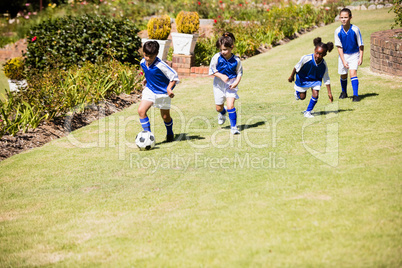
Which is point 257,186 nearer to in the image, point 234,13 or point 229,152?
point 229,152

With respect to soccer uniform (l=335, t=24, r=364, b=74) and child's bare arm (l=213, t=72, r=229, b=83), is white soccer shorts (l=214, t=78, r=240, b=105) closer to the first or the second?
child's bare arm (l=213, t=72, r=229, b=83)

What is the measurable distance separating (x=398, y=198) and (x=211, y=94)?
6786 mm

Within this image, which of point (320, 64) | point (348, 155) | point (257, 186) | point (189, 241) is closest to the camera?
point (189, 241)

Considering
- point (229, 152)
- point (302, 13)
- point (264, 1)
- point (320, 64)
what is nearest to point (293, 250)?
point (229, 152)

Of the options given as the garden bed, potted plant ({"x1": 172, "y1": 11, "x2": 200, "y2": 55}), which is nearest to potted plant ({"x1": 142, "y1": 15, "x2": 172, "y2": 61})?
potted plant ({"x1": 172, "y1": 11, "x2": 200, "y2": 55})

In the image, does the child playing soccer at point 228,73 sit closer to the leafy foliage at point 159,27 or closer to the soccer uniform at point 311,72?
the soccer uniform at point 311,72

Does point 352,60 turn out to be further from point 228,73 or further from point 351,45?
point 228,73

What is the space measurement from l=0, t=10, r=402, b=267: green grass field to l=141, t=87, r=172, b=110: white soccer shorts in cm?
67

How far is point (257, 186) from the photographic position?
5.14 m

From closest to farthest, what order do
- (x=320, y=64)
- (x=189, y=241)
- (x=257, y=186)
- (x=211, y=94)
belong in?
1. (x=189, y=241)
2. (x=257, y=186)
3. (x=320, y=64)
4. (x=211, y=94)

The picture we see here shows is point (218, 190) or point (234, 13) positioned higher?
point (234, 13)

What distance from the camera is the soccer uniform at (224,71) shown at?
7.40 metres

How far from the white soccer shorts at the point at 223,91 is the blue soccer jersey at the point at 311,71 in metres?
1.27

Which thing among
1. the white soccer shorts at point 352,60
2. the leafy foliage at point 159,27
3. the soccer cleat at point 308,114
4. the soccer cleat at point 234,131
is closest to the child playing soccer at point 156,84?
the soccer cleat at point 234,131
